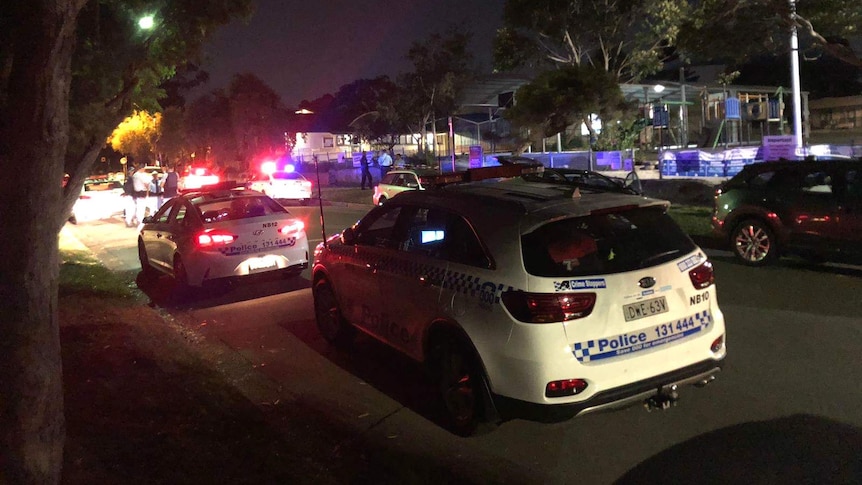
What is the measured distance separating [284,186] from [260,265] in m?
17.5

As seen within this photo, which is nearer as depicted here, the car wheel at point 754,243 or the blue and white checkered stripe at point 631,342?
the blue and white checkered stripe at point 631,342

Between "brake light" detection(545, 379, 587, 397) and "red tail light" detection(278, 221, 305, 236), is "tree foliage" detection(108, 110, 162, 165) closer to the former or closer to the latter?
"red tail light" detection(278, 221, 305, 236)

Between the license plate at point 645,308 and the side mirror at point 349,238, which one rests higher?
the side mirror at point 349,238

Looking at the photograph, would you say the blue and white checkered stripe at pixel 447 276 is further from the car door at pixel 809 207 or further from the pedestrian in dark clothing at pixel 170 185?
the pedestrian in dark clothing at pixel 170 185

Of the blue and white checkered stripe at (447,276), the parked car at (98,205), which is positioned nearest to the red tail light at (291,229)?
the blue and white checkered stripe at (447,276)

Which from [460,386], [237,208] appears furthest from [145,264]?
[460,386]

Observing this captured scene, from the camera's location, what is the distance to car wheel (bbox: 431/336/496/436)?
16.0ft

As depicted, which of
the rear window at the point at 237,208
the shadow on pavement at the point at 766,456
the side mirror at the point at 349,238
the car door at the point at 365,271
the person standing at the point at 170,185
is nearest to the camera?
the shadow on pavement at the point at 766,456

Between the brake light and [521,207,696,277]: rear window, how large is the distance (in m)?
0.65

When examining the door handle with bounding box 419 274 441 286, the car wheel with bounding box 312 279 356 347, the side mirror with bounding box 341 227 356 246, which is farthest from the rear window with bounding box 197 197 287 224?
the door handle with bounding box 419 274 441 286

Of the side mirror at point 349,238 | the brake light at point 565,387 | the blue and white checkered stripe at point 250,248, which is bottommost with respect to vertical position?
the brake light at point 565,387

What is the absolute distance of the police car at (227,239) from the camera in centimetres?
998

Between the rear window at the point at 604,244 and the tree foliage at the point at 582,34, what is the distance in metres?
16.0

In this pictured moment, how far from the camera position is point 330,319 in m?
7.43
